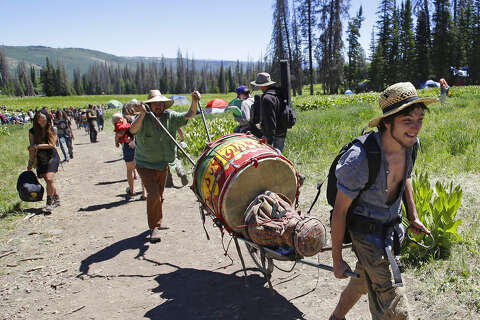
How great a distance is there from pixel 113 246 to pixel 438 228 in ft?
14.7

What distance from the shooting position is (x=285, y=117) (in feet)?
18.6

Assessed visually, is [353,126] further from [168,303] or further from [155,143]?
[168,303]

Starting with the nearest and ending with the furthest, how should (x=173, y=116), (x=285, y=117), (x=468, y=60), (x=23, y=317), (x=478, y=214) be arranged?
(x=23, y=317) → (x=478, y=214) → (x=173, y=116) → (x=285, y=117) → (x=468, y=60)

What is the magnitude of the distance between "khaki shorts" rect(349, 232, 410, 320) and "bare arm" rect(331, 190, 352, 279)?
0.56ft

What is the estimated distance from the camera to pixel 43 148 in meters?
6.95

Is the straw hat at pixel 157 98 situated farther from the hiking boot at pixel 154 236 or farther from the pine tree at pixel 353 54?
the pine tree at pixel 353 54

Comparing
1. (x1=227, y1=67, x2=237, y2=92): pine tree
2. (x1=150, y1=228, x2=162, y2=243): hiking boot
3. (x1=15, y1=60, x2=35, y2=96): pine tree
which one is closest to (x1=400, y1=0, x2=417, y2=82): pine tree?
(x1=150, y1=228, x2=162, y2=243): hiking boot

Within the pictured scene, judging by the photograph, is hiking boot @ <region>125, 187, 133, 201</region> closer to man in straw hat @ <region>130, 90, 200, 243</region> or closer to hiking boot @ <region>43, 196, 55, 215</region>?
hiking boot @ <region>43, 196, 55, 215</region>

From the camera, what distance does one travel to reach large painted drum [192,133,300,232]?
3.38 m

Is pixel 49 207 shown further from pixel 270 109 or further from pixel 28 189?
pixel 270 109

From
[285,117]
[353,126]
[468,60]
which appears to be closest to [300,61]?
[468,60]

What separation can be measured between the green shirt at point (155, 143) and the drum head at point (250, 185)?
7.03ft

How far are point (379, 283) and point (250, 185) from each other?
1507 millimetres

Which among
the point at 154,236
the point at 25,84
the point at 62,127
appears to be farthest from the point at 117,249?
the point at 25,84
